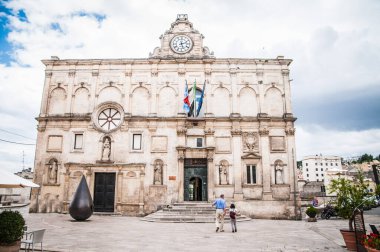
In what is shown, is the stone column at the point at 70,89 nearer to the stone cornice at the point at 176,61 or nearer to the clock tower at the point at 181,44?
the stone cornice at the point at 176,61

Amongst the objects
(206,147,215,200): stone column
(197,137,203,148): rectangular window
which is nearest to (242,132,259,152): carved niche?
(206,147,215,200): stone column

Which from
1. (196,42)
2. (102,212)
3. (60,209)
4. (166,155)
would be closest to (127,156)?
(166,155)

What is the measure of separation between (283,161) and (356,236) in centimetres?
1446

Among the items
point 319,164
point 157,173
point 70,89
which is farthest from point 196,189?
point 319,164

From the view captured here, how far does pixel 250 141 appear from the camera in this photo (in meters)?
24.2

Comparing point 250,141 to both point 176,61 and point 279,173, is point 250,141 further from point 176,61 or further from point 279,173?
point 176,61

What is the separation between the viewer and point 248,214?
2250 cm

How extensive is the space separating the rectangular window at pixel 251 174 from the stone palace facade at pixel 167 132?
0.08 metres

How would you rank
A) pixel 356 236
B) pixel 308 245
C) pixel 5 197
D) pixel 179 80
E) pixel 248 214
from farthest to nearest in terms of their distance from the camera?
pixel 5 197
pixel 179 80
pixel 248 214
pixel 308 245
pixel 356 236

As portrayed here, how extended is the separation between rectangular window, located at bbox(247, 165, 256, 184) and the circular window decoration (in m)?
11.9

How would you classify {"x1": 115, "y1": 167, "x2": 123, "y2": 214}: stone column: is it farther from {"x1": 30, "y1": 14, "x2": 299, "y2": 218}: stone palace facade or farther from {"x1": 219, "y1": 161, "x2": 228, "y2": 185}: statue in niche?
{"x1": 219, "y1": 161, "x2": 228, "y2": 185}: statue in niche

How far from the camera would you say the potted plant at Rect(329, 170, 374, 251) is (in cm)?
1003

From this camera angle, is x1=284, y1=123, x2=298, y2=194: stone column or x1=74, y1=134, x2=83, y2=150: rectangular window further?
x1=74, y1=134, x2=83, y2=150: rectangular window

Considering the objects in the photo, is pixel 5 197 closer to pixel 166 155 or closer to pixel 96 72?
pixel 96 72
